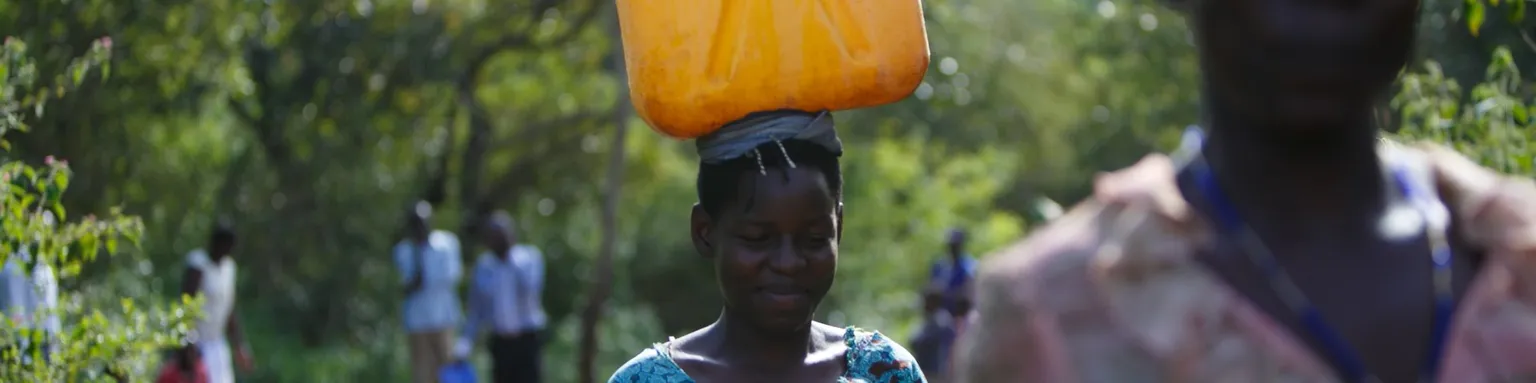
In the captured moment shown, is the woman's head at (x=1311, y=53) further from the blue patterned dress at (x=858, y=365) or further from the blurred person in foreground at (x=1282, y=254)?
the blue patterned dress at (x=858, y=365)

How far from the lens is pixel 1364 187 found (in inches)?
79.4

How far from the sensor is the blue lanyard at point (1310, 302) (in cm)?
193

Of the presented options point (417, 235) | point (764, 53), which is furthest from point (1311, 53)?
point (417, 235)

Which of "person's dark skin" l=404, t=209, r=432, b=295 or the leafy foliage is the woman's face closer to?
the leafy foliage

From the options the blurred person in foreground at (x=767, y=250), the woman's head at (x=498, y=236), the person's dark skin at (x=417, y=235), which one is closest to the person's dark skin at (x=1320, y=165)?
the blurred person in foreground at (x=767, y=250)

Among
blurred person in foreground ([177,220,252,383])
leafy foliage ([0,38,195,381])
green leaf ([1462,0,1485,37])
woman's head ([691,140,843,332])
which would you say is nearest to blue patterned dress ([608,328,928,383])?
woman's head ([691,140,843,332])

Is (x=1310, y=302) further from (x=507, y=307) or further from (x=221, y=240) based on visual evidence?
(x=507, y=307)

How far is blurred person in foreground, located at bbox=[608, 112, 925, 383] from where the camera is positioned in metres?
3.78

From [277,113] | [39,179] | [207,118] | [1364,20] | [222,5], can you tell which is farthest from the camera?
[207,118]

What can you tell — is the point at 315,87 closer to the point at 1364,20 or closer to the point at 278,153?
the point at 278,153

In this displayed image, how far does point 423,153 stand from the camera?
60.5 feet

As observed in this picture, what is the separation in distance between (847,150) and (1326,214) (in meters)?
15.7

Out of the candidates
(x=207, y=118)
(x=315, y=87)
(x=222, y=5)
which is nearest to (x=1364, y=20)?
(x=222, y=5)

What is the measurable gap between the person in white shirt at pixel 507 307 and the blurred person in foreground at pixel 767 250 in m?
7.78
